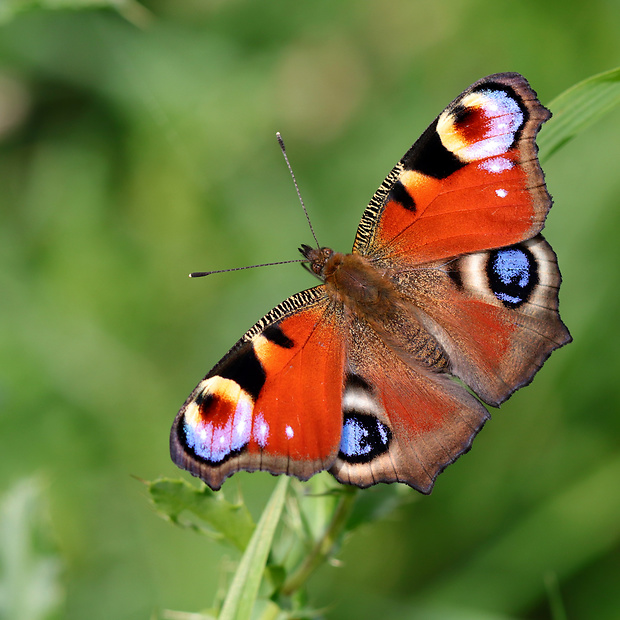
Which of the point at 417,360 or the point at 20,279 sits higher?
the point at 417,360

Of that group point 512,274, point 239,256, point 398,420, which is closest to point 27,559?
point 398,420

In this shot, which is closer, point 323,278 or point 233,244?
point 323,278

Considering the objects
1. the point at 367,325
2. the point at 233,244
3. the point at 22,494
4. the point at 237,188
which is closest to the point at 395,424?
the point at 367,325

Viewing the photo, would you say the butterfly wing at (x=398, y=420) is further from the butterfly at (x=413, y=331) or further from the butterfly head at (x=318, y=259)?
the butterfly head at (x=318, y=259)

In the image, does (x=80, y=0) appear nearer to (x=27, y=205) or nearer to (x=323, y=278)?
(x=323, y=278)

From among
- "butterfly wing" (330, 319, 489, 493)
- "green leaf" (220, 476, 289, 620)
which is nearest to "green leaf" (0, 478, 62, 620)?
"green leaf" (220, 476, 289, 620)

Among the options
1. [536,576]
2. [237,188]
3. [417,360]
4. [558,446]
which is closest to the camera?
[417,360]
